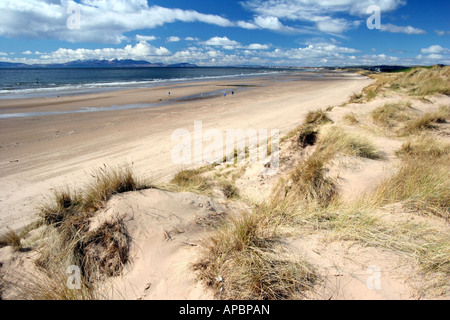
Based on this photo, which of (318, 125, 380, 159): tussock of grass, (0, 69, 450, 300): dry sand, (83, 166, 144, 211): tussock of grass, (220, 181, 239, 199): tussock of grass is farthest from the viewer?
(318, 125, 380, 159): tussock of grass

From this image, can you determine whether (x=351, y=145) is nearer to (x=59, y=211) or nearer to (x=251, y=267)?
(x=251, y=267)

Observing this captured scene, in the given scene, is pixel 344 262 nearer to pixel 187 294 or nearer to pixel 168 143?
pixel 187 294

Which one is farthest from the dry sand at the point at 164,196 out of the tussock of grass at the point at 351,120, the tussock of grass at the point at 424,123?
the tussock of grass at the point at 424,123

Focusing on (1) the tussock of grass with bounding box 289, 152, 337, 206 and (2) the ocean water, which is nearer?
(1) the tussock of grass with bounding box 289, 152, 337, 206

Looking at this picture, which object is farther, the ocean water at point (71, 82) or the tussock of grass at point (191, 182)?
the ocean water at point (71, 82)

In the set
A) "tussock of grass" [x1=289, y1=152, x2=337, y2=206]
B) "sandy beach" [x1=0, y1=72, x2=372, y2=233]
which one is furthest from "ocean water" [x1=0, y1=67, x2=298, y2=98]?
"tussock of grass" [x1=289, y1=152, x2=337, y2=206]

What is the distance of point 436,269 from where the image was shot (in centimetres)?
228

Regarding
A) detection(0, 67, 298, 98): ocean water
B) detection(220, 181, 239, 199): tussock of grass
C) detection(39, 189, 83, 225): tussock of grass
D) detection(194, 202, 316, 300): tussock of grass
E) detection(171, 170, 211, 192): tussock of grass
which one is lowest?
detection(220, 181, 239, 199): tussock of grass

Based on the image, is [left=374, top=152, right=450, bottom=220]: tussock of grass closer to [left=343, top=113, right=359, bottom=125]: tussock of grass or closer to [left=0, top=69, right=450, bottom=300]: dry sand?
[left=0, top=69, right=450, bottom=300]: dry sand

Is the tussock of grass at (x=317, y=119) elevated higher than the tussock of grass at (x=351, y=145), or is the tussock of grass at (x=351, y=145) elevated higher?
the tussock of grass at (x=317, y=119)

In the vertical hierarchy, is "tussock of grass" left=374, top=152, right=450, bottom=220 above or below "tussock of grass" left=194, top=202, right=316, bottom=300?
above

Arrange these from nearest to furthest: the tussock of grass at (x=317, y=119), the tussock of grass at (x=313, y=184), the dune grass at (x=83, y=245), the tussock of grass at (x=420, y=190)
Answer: the dune grass at (x=83, y=245) < the tussock of grass at (x=420, y=190) < the tussock of grass at (x=313, y=184) < the tussock of grass at (x=317, y=119)

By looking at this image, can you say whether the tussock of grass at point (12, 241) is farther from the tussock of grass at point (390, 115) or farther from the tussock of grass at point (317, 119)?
the tussock of grass at point (390, 115)

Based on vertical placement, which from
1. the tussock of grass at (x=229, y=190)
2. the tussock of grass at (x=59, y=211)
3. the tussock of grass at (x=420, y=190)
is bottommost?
the tussock of grass at (x=229, y=190)
